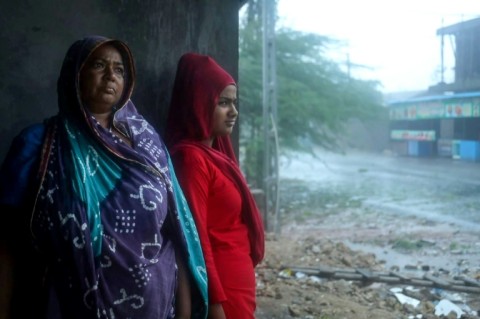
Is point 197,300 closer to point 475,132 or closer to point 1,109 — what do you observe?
point 1,109

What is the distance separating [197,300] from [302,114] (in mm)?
12882

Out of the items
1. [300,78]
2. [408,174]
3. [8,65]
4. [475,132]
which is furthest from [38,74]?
[408,174]

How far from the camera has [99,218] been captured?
163cm

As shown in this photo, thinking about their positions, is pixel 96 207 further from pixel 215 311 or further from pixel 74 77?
pixel 215 311

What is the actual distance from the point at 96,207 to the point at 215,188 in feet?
1.78

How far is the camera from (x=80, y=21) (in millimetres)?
2441

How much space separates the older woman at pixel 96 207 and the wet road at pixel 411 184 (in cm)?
776

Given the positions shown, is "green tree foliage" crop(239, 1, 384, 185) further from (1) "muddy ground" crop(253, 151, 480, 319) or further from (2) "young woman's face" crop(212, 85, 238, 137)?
(2) "young woman's face" crop(212, 85, 238, 137)

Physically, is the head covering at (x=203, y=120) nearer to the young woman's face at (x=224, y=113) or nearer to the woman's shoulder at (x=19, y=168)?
the young woman's face at (x=224, y=113)

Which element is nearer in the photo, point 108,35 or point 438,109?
point 108,35

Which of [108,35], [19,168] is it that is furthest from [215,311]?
[108,35]

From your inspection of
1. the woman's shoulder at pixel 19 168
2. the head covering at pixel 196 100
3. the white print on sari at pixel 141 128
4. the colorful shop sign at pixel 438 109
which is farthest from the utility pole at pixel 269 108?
the woman's shoulder at pixel 19 168

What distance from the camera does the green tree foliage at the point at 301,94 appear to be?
540 inches

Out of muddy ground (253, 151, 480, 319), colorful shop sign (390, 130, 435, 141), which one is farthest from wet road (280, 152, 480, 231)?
colorful shop sign (390, 130, 435, 141)
